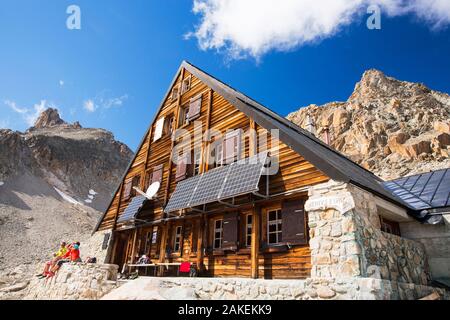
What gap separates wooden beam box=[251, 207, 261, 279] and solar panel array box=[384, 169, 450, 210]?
20.5 feet

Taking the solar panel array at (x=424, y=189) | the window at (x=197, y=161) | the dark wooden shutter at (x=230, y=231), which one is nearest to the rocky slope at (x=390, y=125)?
the solar panel array at (x=424, y=189)

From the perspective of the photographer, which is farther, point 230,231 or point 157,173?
point 157,173

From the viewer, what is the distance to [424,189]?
41.2ft

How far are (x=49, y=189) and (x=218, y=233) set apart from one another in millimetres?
53088

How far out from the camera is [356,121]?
55.8 metres

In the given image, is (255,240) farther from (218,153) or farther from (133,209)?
(133,209)

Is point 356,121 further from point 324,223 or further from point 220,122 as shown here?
point 324,223

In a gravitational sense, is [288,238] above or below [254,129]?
below

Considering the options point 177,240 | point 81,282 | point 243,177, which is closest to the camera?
point 243,177

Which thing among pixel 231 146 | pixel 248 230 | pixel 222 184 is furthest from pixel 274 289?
pixel 231 146

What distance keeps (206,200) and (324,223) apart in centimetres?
437

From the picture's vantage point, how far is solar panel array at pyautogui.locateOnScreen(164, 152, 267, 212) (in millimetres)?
9914
